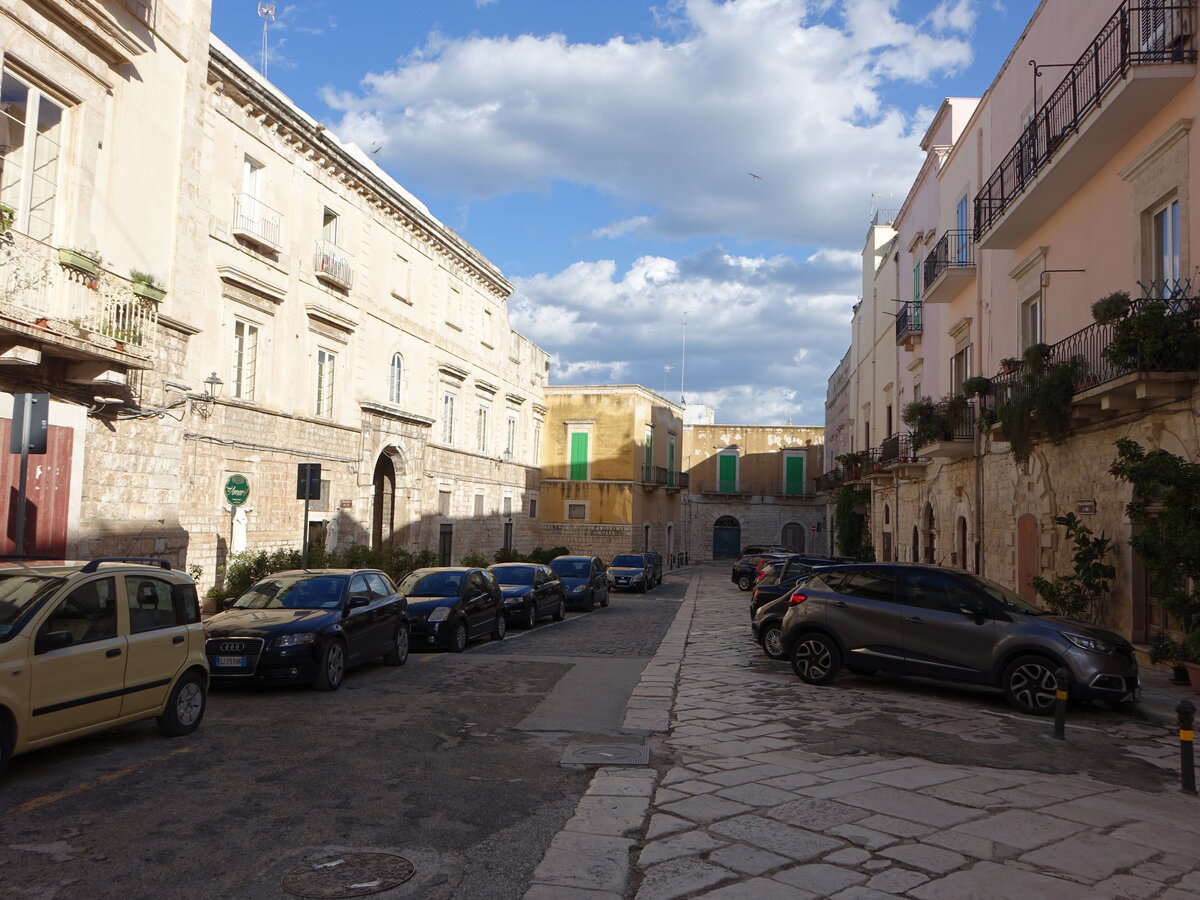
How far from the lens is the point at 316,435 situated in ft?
76.2

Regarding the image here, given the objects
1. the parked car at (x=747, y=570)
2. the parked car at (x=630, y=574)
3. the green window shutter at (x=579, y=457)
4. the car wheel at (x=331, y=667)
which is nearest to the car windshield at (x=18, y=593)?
the car wheel at (x=331, y=667)

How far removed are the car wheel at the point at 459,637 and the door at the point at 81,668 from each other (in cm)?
753

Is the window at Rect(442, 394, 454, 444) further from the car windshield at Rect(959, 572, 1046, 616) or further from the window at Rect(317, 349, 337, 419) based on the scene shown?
the car windshield at Rect(959, 572, 1046, 616)

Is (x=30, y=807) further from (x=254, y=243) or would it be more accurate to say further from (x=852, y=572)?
(x=254, y=243)

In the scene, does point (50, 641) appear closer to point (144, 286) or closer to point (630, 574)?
point (144, 286)

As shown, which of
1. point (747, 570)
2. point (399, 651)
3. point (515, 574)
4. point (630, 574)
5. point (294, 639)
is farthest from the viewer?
point (747, 570)

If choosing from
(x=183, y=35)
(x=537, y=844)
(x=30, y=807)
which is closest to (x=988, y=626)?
(x=537, y=844)

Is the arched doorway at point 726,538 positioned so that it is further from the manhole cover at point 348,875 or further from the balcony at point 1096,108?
the manhole cover at point 348,875

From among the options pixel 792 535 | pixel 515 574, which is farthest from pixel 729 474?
pixel 515 574

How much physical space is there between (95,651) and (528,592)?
12.7m

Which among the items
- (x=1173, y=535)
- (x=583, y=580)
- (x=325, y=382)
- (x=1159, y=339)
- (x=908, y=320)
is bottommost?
(x=583, y=580)

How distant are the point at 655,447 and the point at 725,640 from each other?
35.0 metres

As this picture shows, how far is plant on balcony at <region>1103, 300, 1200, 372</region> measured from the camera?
36.4 feet

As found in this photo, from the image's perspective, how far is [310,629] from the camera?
1056cm
